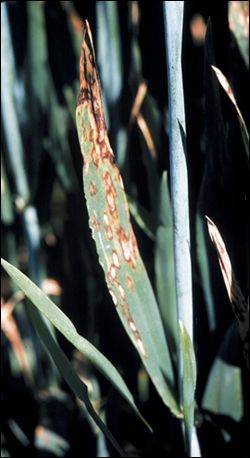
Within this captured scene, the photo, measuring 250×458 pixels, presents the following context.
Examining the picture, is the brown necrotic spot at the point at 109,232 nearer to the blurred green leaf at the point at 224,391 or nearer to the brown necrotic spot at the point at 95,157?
the brown necrotic spot at the point at 95,157

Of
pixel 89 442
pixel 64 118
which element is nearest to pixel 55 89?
pixel 64 118

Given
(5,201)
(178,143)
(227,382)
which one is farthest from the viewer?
(5,201)

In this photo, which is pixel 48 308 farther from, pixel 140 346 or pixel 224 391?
pixel 224 391

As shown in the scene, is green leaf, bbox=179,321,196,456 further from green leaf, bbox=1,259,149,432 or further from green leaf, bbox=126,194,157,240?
green leaf, bbox=126,194,157,240

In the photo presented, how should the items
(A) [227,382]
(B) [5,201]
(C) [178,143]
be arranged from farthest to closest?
(B) [5,201] < (A) [227,382] < (C) [178,143]

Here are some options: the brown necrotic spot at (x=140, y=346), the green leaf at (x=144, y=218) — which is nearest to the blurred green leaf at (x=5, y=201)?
the green leaf at (x=144, y=218)

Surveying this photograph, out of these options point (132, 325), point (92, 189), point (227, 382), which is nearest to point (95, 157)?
point (92, 189)

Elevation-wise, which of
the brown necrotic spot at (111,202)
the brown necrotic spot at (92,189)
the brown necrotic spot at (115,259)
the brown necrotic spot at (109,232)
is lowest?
the brown necrotic spot at (115,259)
